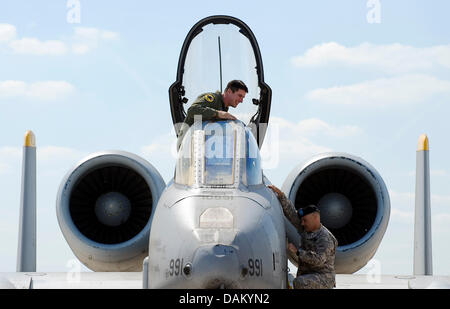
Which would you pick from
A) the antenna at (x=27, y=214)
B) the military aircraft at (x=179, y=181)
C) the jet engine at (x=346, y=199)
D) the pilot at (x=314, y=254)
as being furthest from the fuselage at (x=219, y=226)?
the antenna at (x=27, y=214)

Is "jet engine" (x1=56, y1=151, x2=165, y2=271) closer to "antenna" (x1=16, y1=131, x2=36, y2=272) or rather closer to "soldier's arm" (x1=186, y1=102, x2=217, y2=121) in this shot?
"antenna" (x1=16, y1=131, x2=36, y2=272)

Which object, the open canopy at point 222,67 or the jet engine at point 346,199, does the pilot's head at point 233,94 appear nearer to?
the open canopy at point 222,67

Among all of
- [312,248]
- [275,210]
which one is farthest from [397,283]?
[275,210]

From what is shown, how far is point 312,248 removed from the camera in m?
7.46

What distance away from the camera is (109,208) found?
412 inches

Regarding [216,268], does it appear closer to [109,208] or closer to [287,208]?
[287,208]

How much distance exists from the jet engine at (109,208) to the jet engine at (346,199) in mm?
2366

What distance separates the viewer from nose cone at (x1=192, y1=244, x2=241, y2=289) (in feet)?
19.7

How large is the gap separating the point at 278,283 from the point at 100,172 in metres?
4.82

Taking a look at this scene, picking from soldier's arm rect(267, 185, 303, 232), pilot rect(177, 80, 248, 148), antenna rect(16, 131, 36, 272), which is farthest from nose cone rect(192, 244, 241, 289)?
antenna rect(16, 131, 36, 272)

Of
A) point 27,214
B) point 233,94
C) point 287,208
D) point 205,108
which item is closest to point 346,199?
point 287,208

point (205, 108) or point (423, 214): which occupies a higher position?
point (205, 108)

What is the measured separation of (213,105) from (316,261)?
8.00 feet

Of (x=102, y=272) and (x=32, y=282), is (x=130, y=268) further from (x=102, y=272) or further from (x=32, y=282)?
(x=32, y=282)
